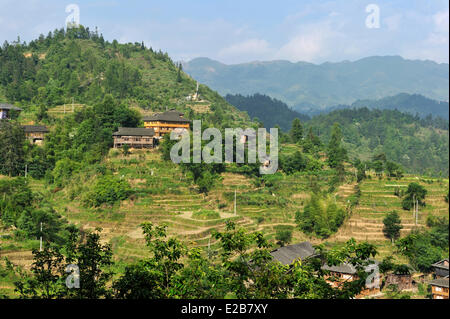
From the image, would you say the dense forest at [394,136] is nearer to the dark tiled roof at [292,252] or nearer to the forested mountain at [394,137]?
the forested mountain at [394,137]

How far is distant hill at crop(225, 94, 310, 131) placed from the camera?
11831 cm

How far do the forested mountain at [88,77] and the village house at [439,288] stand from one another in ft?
90.6

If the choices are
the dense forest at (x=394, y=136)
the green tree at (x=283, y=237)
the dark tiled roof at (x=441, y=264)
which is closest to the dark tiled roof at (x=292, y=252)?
the green tree at (x=283, y=237)

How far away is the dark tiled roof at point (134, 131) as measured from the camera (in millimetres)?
30141

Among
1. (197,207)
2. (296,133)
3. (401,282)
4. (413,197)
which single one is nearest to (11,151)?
(197,207)

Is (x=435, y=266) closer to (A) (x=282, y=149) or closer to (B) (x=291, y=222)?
(B) (x=291, y=222)

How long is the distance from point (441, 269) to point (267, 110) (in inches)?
4060

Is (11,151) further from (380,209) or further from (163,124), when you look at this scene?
(380,209)

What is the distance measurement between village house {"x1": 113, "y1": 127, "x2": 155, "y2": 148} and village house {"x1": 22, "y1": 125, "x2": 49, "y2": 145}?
6.24 metres

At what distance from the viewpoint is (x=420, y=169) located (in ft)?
231

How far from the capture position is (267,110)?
405ft
